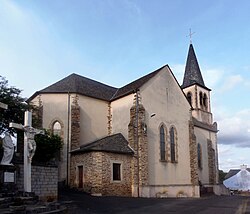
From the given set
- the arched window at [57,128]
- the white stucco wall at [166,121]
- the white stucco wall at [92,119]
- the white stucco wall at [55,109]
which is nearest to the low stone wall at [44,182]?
the white stucco wall at [55,109]

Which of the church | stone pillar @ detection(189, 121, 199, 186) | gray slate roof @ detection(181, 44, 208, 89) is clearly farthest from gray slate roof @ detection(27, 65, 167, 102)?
gray slate roof @ detection(181, 44, 208, 89)

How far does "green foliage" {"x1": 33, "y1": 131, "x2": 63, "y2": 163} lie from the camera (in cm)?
2308

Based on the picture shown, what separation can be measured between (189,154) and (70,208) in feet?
68.8

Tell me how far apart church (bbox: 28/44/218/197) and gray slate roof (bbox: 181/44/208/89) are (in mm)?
13712

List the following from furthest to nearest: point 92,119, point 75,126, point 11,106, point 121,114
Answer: point 121,114 < point 92,119 < point 75,126 < point 11,106

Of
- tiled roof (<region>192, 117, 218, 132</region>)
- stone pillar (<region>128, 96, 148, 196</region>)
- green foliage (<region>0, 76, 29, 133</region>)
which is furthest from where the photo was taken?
tiled roof (<region>192, 117, 218, 132</region>)

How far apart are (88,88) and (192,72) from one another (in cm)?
2126

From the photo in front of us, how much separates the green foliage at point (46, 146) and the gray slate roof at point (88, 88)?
17.5ft

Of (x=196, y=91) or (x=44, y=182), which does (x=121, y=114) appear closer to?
(x=44, y=182)

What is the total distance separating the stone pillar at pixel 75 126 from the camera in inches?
1036

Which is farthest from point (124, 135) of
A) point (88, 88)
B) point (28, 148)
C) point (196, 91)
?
point (196, 91)

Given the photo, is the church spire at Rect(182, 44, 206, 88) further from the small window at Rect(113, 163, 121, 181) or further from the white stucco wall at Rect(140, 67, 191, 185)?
the small window at Rect(113, 163, 121, 181)

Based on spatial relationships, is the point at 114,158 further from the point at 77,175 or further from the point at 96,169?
the point at 77,175

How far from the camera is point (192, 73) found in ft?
152
